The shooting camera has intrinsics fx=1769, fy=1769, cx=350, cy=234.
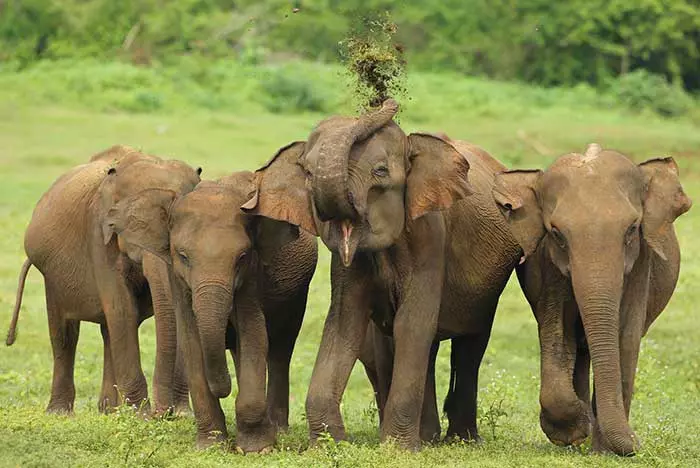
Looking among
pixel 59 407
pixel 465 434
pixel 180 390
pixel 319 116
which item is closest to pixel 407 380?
pixel 465 434

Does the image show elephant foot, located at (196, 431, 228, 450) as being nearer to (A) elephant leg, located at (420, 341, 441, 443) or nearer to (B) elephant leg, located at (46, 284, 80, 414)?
(A) elephant leg, located at (420, 341, 441, 443)

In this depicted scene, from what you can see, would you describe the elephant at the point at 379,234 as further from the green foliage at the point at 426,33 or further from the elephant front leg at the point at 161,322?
the green foliage at the point at 426,33

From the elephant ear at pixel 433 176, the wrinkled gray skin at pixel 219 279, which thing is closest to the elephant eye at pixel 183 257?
the wrinkled gray skin at pixel 219 279

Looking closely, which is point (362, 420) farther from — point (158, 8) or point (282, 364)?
point (158, 8)

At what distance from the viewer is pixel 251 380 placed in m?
10.5

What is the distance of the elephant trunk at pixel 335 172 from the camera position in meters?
9.77

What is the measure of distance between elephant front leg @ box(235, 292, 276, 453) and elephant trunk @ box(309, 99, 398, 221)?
3.24ft

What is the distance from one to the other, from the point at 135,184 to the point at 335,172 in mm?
2074

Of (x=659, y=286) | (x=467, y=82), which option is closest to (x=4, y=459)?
(x=659, y=286)

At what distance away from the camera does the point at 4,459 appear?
9.24 metres

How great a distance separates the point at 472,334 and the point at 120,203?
2454 millimetres

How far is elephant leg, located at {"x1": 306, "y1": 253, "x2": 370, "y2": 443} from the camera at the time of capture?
10.3m

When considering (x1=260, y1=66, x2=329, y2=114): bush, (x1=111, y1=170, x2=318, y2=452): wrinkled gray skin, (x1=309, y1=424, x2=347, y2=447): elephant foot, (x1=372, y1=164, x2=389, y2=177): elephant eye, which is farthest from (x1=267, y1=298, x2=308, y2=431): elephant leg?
(x1=260, y1=66, x2=329, y2=114): bush

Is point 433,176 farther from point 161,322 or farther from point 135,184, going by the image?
point 161,322
